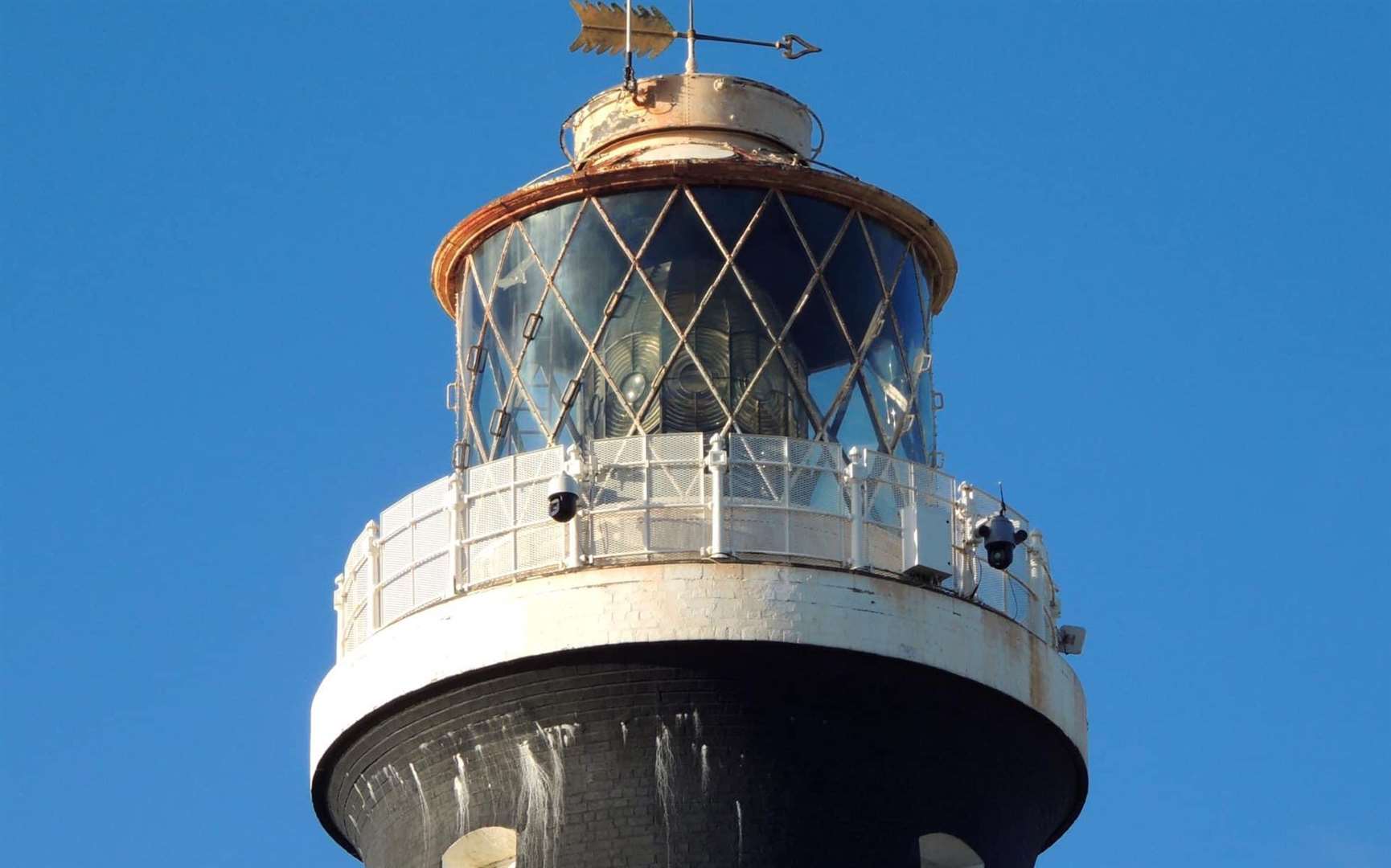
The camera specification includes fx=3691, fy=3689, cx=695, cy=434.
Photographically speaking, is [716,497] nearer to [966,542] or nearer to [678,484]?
[678,484]

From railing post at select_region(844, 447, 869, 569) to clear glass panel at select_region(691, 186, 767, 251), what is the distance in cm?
218

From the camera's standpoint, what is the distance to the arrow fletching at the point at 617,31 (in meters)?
29.2

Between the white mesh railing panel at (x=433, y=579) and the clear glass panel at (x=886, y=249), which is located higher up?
the clear glass panel at (x=886, y=249)

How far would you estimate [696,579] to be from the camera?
83.7 feet

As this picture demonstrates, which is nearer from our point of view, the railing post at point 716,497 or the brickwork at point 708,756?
the brickwork at point 708,756

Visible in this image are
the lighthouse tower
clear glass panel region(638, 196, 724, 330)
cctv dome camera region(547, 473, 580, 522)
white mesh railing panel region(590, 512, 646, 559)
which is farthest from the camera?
clear glass panel region(638, 196, 724, 330)

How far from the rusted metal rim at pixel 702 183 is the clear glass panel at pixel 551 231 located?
6 centimetres

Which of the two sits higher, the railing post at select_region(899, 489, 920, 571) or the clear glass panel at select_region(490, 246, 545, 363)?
the clear glass panel at select_region(490, 246, 545, 363)

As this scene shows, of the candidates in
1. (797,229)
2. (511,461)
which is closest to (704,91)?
(797,229)

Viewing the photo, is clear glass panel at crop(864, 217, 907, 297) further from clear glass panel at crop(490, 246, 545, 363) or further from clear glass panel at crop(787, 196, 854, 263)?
clear glass panel at crop(490, 246, 545, 363)

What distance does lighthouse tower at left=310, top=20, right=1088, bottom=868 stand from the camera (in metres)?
25.6

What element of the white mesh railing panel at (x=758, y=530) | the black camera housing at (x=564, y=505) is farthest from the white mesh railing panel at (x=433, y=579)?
the white mesh railing panel at (x=758, y=530)

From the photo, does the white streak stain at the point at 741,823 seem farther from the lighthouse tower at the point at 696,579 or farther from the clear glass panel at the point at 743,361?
the clear glass panel at the point at 743,361

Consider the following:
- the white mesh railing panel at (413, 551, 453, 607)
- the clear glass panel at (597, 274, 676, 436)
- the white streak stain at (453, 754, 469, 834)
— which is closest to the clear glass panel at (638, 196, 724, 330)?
the clear glass panel at (597, 274, 676, 436)
